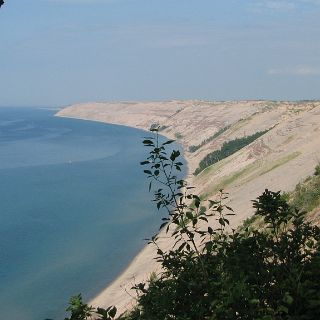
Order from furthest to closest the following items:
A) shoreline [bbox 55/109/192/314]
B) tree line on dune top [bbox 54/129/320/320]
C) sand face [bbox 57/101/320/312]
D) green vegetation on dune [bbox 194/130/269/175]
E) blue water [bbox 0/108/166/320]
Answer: green vegetation on dune [bbox 194/130/269/175] → blue water [bbox 0/108/166/320] → sand face [bbox 57/101/320/312] → shoreline [bbox 55/109/192/314] → tree line on dune top [bbox 54/129/320/320]

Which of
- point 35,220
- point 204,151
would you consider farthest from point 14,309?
point 204,151

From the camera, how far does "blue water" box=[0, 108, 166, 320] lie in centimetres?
3612

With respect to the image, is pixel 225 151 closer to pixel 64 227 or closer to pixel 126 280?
pixel 64 227

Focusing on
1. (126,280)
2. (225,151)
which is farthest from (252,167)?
(225,151)

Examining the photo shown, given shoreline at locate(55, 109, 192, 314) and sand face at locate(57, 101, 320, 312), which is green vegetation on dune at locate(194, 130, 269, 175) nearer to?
sand face at locate(57, 101, 320, 312)

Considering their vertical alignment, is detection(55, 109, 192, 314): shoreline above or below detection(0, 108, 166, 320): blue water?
below

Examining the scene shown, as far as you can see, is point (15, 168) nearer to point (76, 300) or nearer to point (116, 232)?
point (116, 232)

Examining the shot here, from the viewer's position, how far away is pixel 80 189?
74062 millimetres

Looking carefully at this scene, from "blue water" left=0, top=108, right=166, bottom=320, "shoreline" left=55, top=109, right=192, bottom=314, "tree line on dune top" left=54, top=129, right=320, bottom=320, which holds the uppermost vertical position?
"blue water" left=0, top=108, right=166, bottom=320

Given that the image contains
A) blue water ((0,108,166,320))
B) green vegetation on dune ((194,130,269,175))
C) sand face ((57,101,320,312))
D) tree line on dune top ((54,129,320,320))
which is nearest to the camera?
tree line on dune top ((54,129,320,320))

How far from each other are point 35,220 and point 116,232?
432 inches

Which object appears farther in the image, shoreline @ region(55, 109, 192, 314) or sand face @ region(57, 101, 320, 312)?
sand face @ region(57, 101, 320, 312)

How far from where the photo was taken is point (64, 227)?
52500mm

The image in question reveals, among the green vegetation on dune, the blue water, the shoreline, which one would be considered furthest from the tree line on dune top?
the green vegetation on dune
